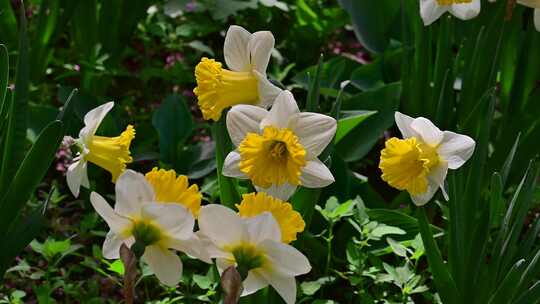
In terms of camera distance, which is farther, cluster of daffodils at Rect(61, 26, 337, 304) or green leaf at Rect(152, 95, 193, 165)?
green leaf at Rect(152, 95, 193, 165)

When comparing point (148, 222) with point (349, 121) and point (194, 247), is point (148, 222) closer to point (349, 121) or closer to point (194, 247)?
point (194, 247)

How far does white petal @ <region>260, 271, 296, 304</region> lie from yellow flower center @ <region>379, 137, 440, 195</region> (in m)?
0.22

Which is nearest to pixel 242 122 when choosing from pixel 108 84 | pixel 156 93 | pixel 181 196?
pixel 181 196

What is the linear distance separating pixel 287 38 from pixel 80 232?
3.37 feet

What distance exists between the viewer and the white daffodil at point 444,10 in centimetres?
173

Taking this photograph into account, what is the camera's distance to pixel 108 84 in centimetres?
238

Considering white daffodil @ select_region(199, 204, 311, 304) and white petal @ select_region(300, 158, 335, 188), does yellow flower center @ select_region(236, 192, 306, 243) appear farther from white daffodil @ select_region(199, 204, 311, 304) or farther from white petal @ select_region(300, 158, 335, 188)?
white petal @ select_region(300, 158, 335, 188)

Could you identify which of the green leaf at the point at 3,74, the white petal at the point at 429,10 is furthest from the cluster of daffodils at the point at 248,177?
the white petal at the point at 429,10

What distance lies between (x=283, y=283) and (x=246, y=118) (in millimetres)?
226

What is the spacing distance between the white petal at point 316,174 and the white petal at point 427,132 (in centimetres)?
14

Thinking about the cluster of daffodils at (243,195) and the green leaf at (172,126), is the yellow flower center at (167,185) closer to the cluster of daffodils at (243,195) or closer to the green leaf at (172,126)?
the cluster of daffodils at (243,195)

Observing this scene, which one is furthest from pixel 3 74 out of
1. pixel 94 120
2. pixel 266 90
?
pixel 266 90

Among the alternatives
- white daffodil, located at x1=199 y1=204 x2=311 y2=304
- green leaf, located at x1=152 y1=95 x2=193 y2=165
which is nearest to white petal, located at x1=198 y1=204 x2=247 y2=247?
white daffodil, located at x1=199 y1=204 x2=311 y2=304

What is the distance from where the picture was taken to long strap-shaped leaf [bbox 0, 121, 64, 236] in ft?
4.52
